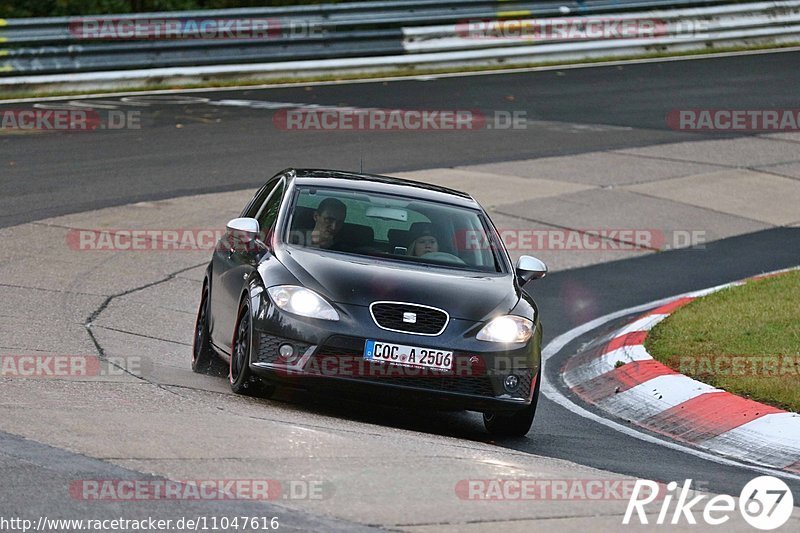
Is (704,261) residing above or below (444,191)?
below

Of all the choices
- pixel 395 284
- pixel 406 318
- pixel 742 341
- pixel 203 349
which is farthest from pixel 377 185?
pixel 742 341

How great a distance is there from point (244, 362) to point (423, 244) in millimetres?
1523

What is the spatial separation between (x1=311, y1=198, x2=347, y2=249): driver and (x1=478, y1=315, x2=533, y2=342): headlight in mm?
1288

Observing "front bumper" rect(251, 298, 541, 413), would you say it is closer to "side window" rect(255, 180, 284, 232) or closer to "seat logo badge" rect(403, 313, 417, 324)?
"seat logo badge" rect(403, 313, 417, 324)

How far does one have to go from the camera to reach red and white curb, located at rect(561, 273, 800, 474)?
865cm

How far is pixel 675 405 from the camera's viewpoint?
379 inches

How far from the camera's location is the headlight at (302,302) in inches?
328

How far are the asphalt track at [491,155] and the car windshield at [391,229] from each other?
105cm

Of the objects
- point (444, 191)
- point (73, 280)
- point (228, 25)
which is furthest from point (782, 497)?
point (228, 25)

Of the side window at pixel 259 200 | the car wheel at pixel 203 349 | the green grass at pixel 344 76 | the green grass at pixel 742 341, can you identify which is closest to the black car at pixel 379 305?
the car wheel at pixel 203 349

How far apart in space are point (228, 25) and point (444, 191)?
14.8 m

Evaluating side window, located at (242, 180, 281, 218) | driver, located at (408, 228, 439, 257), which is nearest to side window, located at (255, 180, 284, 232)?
side window, located at (242, 180, 281, 218)

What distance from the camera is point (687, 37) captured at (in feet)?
98.3

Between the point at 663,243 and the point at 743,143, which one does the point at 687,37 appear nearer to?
the point at 743,143
